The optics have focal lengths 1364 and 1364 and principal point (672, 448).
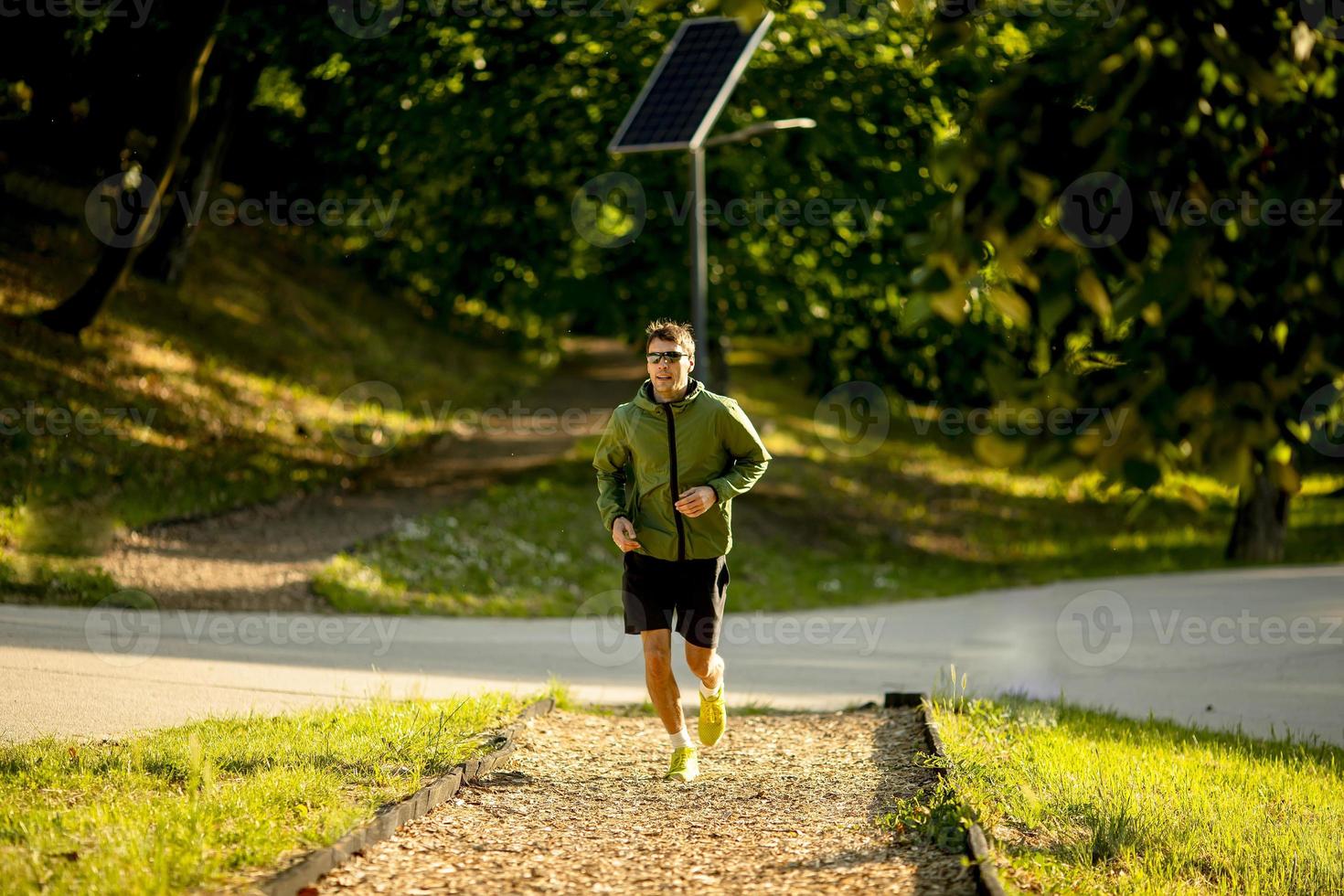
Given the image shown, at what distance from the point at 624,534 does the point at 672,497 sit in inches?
12.4

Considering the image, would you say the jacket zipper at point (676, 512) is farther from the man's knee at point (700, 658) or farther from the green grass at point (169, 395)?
the green grass at point (169, 395)

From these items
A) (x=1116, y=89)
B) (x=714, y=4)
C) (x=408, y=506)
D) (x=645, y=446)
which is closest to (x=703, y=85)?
(x=408, y=506)

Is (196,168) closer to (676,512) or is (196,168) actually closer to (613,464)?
(613,464)

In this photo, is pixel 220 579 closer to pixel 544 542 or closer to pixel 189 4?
pixel 544 542

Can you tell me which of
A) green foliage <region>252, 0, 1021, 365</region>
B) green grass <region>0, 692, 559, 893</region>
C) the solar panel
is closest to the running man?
green grass <region>0, 692, 559, 893</region>

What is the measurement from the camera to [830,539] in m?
18.5

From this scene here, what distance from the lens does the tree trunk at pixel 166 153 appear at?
52.6ft

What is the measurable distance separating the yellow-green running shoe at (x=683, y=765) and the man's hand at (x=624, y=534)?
1083mm

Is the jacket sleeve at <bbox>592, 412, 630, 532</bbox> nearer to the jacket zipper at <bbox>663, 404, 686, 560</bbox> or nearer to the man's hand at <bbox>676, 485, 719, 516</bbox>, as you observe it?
the jacket zipper at <bbox>663, 404, 686, 560</bbox>

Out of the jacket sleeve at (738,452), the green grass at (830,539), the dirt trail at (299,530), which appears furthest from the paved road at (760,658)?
the jacket sleeve at (738,452)

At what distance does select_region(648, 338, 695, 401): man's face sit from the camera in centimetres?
655

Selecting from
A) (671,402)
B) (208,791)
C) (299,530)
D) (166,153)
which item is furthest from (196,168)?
(208,791)

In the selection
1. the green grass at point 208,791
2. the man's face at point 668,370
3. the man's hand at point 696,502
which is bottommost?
the green grass at point 208,791

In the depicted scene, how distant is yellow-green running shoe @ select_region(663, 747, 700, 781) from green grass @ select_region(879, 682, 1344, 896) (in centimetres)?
123
